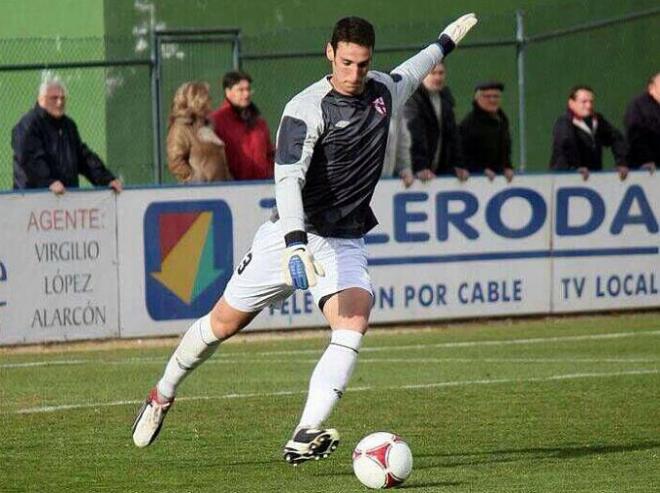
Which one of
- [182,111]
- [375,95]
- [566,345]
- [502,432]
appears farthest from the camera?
[182,111]

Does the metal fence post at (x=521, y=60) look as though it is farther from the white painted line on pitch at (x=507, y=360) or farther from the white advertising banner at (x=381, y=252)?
the white painted line on pitch at (x=507, y=360)

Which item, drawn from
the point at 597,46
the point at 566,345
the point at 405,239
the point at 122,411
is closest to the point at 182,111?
the point at 405,239

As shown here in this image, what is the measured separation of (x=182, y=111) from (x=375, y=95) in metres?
7.61

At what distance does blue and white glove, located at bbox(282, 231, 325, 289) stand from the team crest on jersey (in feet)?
3.10

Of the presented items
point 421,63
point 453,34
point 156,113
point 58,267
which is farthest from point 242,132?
point 421,63

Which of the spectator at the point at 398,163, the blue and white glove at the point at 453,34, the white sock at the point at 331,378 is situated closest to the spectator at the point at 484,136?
the spectator at the point at 398,163

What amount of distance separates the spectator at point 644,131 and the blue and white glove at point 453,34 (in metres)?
8.79

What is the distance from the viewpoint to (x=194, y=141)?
1688 cm

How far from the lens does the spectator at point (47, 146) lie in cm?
1619

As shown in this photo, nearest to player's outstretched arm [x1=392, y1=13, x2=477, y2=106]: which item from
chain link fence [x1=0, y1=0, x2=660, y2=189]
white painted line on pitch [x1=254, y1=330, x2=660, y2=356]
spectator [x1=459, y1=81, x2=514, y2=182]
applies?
white painted line on pitch [x1=254, y1=330, x2=660, y2=356]

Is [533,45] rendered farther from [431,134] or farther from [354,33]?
[354,33]

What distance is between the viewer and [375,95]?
9.28 meters

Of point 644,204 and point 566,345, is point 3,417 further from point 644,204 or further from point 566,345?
point 644,204

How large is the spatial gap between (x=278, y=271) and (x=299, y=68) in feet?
43.7
